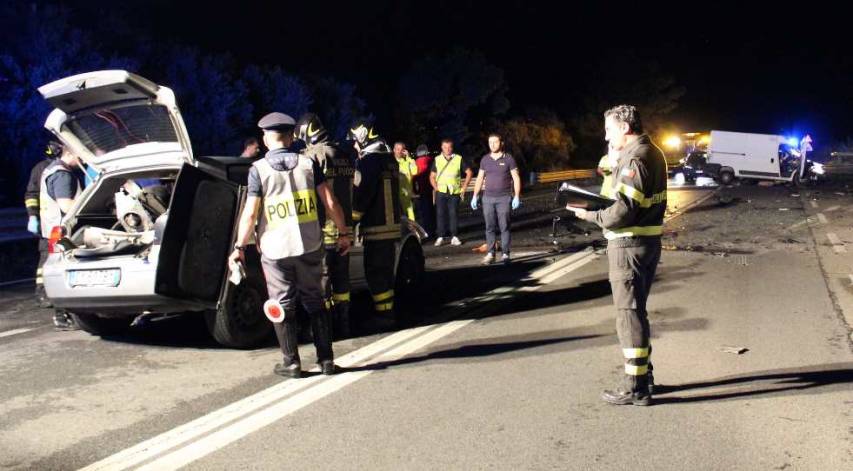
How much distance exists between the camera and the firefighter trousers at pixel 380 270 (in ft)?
25.1

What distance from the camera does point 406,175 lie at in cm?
1226

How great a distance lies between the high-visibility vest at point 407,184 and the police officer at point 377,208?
8.11 ft

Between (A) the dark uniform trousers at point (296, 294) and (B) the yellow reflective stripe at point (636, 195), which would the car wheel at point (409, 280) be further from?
(B) the yellow reflective stripe at point (636, 195)

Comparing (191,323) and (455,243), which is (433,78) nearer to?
(455,243)

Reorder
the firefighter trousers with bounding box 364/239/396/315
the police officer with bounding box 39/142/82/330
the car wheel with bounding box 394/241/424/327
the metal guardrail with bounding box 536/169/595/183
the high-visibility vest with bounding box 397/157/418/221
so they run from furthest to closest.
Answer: the metal guardrail with bounding box 536/169/595/183 → the high-visibility vest with bounding box 397/157/418/221 → the car wheel with bounding box 394/241/424/327 → the police officer with bounding box 39/142/82/330 → the firefighter trousers with bounding box 364/239/396/315

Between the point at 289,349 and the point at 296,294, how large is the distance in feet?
1.25

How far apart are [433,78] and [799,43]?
79.1 metres

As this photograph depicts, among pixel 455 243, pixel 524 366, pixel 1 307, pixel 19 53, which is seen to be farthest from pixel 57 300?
pixel 19 53

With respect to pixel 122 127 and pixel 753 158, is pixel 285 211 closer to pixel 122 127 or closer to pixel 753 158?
pixel 122 127

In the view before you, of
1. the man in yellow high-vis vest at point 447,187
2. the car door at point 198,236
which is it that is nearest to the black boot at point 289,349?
the car door at point 198,236

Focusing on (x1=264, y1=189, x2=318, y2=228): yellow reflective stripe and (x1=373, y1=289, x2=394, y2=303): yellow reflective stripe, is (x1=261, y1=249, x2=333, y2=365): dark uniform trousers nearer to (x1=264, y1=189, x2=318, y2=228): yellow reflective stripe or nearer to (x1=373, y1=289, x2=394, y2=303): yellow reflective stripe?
(x1=264, y1=189, x2=318, y2=228): yellow reflective stripe

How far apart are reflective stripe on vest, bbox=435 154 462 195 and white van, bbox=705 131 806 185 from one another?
20.8 m

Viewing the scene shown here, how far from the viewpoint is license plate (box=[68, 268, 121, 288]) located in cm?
654

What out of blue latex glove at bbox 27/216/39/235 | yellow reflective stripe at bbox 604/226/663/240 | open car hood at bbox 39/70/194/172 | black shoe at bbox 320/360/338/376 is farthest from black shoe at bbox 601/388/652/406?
blue latex glove at bbox 27/216/39/235
